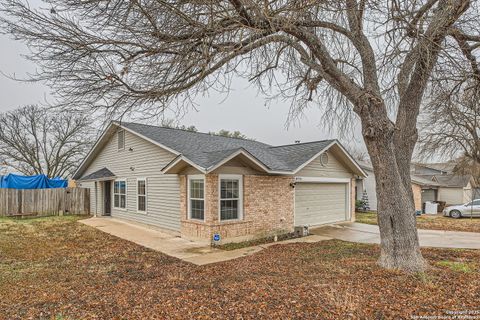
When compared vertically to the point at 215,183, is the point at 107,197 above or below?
below

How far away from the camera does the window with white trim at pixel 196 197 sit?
392 inches

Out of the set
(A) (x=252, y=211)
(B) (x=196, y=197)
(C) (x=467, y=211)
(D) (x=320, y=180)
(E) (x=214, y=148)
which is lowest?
(C) (x=467, y=211)

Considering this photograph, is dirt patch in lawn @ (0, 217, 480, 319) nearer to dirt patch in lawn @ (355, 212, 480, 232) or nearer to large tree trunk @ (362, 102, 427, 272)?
large tree trunk @ (362, 102, 427, 272)

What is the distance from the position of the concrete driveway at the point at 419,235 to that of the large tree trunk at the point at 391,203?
14.9 ft

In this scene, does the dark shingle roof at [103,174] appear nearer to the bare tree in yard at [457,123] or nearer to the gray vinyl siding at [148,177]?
the gray vinyl siding at [148,177]

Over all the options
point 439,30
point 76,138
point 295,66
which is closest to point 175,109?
point 295,66

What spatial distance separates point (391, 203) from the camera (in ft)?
19.1

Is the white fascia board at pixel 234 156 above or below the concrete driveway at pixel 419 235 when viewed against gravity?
above

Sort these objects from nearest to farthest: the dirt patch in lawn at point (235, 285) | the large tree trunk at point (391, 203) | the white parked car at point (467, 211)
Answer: the dirt patch in lawn at point (235, 285) → the large tree trunk at point (391, 203) → the white parked car at point (467, 211)

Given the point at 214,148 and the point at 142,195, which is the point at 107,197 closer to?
the point at 142,195

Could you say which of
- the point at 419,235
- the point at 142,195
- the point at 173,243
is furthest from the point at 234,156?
the point at 419,235

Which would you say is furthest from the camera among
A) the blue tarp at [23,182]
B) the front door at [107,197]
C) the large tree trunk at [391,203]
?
the blue tarp at [23,182]

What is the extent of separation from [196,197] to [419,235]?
332 inches

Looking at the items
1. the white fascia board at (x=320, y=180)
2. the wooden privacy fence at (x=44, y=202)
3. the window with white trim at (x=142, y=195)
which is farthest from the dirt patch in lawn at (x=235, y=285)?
the wooden privacy fence at (x=44, y=202)
